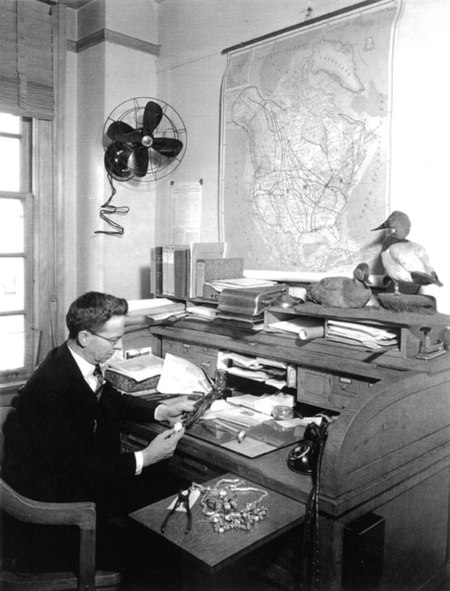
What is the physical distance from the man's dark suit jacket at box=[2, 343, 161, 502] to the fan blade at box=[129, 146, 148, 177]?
1.80 meters

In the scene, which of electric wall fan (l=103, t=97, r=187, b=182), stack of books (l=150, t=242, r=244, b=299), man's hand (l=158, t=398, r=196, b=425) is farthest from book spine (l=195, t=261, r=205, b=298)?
electric wall fan (l=103, t=97, r=187, b=182)

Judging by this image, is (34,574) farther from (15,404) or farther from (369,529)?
Result: (369,529)

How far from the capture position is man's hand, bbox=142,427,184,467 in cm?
207

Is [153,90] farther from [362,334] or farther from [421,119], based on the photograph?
[362,334]

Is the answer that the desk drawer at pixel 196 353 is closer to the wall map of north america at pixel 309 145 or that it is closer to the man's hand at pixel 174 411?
the man's hand at pixel 174 411

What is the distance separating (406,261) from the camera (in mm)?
2281

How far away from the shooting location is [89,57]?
3.85m

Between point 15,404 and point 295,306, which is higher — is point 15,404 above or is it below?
below

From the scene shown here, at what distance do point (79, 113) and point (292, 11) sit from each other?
5.60 feet

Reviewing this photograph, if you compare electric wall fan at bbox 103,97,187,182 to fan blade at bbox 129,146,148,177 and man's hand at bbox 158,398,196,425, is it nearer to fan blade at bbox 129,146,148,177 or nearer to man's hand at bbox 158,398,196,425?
fan blade at bbox 129,146,148,177

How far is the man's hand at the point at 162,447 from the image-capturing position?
2.07 m

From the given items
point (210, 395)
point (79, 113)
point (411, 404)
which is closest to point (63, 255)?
point (79, 113)

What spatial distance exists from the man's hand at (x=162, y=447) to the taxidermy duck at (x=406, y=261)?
109cm

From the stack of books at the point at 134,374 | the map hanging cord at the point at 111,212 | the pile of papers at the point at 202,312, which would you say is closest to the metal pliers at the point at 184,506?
the stack of books at the point at 134,374
